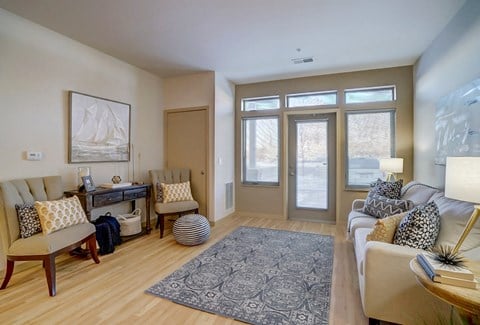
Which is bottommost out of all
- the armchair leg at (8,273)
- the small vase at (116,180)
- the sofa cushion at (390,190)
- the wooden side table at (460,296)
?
the armchair leg at (8,273)

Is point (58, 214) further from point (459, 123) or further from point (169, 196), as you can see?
point (459, 123)

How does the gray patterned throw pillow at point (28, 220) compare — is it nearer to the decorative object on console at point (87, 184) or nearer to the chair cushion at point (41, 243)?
the chair cushion at point (41, 243)

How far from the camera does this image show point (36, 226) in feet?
8.01

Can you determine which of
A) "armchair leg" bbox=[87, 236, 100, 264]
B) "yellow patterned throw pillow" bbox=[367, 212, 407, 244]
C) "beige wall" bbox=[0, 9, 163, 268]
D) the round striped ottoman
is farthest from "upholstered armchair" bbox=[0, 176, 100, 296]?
"yellow patterned throw pillow" bbox=[367, 212, 407, 244]

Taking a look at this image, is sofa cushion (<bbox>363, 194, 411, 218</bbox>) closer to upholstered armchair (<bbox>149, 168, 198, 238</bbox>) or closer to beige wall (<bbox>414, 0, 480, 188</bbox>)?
beige wall (<bbox>414, 0, 480, 188</bbox>)

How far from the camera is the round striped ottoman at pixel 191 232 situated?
11.1 feet

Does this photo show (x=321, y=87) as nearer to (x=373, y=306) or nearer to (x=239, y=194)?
(x=239, y=194)

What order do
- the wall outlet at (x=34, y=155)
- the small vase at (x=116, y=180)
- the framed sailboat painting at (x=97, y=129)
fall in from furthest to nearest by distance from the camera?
the small vase at (x=116, y=180)
the framed sailboat painting at (x=97, y=129)
the wall outlet at (x=34, y=155)

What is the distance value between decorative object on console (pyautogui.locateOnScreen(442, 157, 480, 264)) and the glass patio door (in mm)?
3210

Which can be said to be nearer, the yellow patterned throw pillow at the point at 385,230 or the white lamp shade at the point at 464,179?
the white lamp shade at the point at 464,179

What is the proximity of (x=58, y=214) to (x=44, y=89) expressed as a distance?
5.16 feet

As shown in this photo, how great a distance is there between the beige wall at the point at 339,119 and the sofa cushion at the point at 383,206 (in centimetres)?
138

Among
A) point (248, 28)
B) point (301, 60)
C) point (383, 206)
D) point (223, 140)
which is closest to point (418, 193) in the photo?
point (383, 206)

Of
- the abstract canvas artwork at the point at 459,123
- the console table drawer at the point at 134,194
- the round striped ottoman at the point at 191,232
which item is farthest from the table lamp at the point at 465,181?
the console table drawer at the point at 134,194
